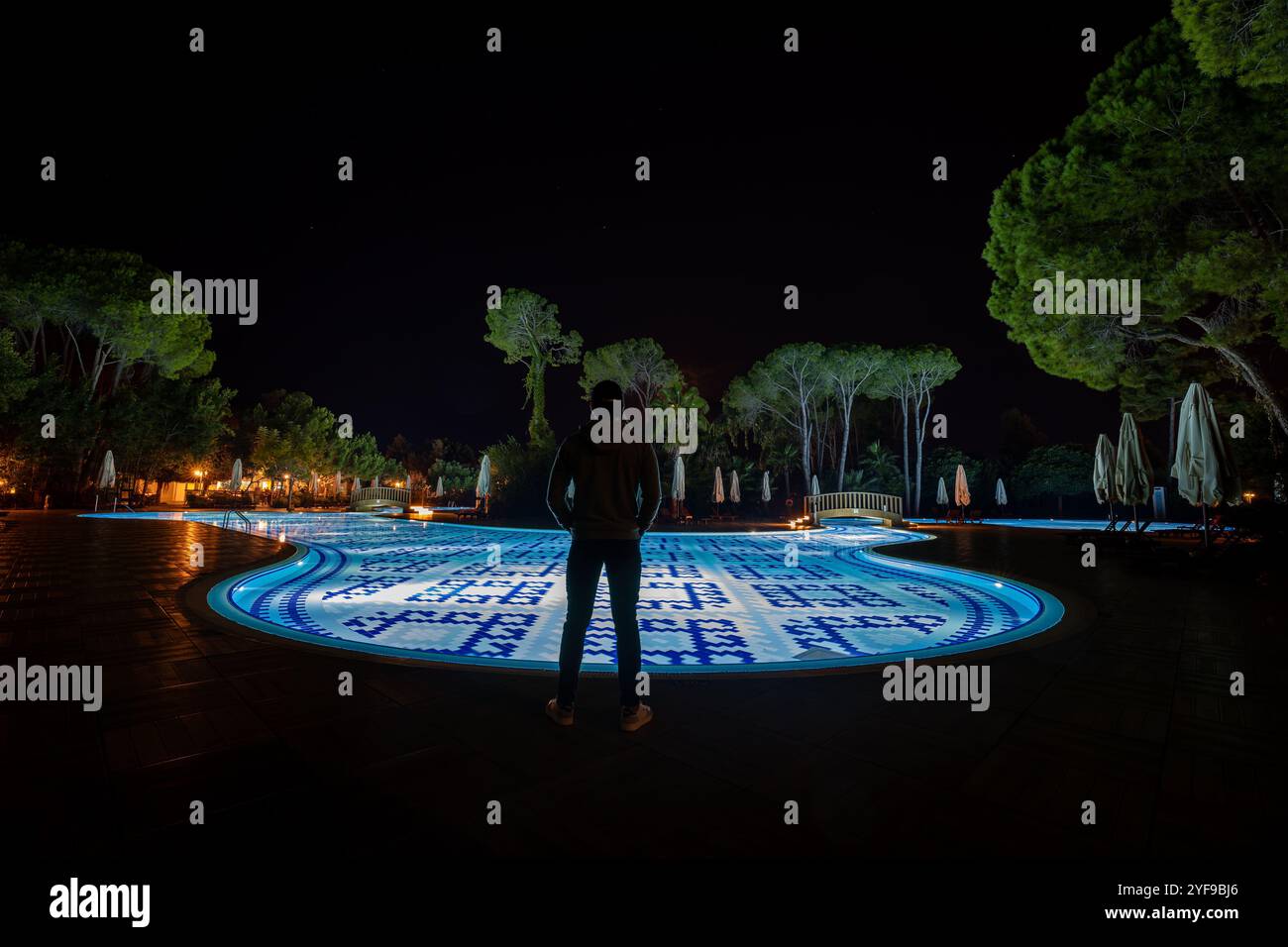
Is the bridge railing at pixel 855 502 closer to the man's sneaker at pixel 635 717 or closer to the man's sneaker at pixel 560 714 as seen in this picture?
the man's sneaker at pixel 635 717

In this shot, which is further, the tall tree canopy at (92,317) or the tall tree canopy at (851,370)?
the tall tree canopy at (851,370)

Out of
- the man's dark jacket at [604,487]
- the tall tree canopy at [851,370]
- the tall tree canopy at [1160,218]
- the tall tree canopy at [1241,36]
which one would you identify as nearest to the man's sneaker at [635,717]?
the man's dark jacket at [604,487]

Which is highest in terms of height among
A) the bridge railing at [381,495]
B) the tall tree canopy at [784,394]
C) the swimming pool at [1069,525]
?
the tall tree canopy at [784,394]

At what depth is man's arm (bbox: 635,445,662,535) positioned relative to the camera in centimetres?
262

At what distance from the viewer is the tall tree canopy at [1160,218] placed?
8.66 m

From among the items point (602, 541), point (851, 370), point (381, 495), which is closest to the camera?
point (602, 541)

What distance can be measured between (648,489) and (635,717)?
107 cm

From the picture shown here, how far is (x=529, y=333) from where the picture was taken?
23625 millimetres

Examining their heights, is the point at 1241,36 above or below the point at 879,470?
above

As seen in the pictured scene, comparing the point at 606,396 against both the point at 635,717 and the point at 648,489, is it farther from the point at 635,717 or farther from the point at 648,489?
the point at 635,717

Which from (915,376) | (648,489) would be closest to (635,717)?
(648,489)

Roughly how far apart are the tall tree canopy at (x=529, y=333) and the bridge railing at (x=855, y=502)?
12401 mm

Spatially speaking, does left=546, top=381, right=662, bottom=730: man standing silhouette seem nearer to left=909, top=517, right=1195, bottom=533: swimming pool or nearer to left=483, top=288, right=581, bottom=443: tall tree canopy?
left=909, top=517, right=1195, bottom=533: swimming pool

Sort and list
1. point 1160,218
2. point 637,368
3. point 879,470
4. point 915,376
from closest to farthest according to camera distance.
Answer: point 1160,218 < point 915,376 < point 879,470 < point 637,368
